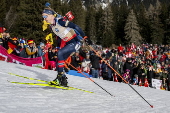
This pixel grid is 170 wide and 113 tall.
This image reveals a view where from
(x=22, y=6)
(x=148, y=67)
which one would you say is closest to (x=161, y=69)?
(x=148, y=67)

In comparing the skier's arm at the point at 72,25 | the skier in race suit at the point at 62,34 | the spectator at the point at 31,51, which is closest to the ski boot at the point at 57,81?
the skier in race suit at the point at 62,34

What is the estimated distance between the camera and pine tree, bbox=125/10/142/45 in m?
62.6

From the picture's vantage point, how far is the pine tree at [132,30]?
62.6 metres

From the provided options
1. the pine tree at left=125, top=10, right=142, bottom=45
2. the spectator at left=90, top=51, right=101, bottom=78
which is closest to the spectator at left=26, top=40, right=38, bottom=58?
the spectator at left=90, top=51, right=101, bottom=78

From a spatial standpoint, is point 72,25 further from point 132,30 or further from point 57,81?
point 132,30

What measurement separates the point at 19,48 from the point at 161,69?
7846 mm

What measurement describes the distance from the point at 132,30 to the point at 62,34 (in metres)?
58.4

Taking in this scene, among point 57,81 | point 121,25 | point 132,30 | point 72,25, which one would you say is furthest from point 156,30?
point 57,81

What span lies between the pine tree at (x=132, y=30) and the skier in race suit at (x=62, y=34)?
2276 inches

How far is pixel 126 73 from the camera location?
1247cm

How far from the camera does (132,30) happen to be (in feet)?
206

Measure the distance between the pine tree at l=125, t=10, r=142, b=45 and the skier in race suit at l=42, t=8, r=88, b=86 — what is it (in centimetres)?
5781

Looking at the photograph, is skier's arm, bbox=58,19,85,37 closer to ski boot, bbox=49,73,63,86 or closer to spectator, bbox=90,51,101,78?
ski boot, bbox=49,73,63,86

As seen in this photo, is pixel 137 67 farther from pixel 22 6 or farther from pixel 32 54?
pixel 22 6
